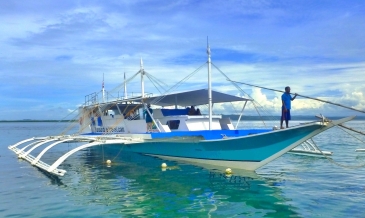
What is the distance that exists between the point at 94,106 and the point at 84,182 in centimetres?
995

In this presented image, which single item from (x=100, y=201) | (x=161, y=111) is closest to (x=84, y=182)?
(x=100, y=201)

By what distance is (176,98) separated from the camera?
18.7 metres

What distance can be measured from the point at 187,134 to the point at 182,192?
4.95 m

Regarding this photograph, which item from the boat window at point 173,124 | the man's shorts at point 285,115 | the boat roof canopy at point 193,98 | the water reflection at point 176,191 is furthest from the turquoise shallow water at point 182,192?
the boat roof canopy at point 193,98

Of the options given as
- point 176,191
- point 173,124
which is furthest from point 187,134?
point 176,191

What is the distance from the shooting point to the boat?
43.1 ft

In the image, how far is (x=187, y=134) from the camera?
16250 mm

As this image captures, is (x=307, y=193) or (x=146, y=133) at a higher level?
(x=146, y=133)

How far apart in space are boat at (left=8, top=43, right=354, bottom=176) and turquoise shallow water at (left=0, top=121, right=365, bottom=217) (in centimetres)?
62

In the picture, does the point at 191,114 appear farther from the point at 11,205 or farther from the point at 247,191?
the point at 11,205

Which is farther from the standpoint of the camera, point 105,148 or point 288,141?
point 105,148

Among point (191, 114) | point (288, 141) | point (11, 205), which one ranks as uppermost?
point (191, 114)

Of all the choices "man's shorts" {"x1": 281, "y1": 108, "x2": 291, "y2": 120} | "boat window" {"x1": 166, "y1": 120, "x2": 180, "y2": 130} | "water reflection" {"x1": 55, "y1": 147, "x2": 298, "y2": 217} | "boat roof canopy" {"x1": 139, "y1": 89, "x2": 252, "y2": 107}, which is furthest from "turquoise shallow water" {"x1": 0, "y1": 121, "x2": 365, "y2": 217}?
"boat roof canopy" {"x1": 139, "y1": 89, "x2": 252, "y2": 107}

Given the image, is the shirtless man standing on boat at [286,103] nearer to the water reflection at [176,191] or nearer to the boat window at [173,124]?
the water reflection at [176,191]
